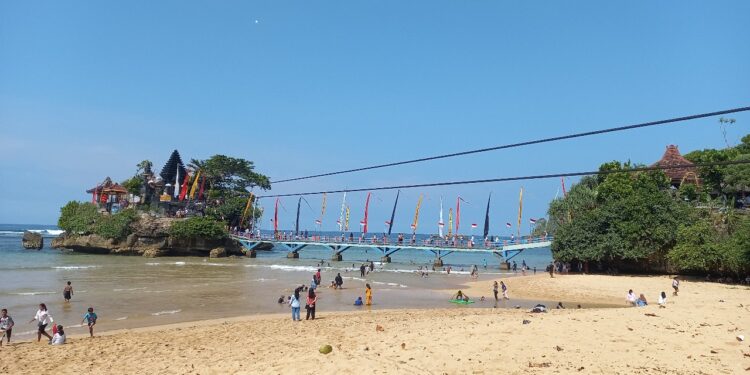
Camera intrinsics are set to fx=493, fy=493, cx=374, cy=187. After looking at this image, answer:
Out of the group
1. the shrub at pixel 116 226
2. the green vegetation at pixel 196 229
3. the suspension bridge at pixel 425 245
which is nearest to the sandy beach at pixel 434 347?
the suspension bridge at pixel 425 245

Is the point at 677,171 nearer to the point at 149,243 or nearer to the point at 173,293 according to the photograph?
the point at 173,293

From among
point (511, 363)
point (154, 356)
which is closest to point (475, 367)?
point (511, 363)

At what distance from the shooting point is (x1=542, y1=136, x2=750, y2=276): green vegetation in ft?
105

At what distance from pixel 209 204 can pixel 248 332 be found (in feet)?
228

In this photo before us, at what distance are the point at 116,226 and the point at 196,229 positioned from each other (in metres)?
10.9

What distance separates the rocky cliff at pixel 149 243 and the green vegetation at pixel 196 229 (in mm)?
912

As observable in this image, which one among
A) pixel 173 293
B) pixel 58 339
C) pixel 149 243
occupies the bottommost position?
pixel 173 293

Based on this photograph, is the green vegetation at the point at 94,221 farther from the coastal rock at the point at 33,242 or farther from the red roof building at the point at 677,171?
the red roof building at the point at 677,171

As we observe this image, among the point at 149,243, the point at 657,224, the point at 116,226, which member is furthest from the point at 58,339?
the point at 116,226

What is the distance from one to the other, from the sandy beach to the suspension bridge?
37.4m

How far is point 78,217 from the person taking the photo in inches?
2862

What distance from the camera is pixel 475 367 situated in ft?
33.8

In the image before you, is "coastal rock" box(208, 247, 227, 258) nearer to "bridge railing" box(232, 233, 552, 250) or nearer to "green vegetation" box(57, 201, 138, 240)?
"bridge railing" box(232, 233, 552, 250)

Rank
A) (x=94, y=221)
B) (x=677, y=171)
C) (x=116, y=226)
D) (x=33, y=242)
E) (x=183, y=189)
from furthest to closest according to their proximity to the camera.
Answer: (x=183, y=189)
(x=33, y=242)
(x=94, y=221)
(x=116, y=226)
(x=677, y=171)
